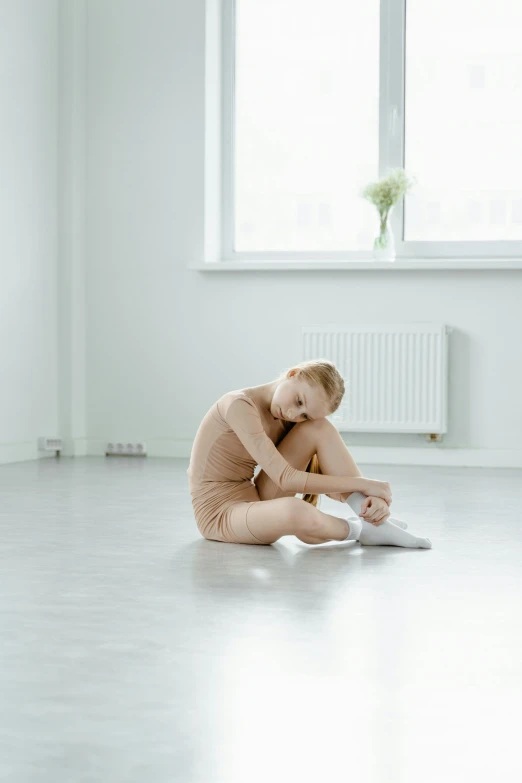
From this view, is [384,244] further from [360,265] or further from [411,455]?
[411,455]

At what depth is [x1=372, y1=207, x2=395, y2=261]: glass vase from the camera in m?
4.76

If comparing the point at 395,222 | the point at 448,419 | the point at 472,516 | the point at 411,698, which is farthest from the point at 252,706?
the point at 395,222

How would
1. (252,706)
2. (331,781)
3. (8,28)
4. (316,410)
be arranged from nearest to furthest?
(331,781) → (252,706) → (316,410) → (8,28)

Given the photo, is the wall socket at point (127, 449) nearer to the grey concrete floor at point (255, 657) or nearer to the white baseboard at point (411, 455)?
the white baseboard at point (411, 455)

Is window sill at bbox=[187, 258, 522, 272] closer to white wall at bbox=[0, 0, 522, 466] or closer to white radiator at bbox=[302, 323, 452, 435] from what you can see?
white wall at bbox=[0, 0, 522, 466]

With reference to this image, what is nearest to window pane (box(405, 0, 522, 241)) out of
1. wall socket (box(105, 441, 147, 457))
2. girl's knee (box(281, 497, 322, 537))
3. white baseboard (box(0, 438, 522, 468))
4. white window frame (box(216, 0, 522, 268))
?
white window frame (box(216, 0, 522, 268))

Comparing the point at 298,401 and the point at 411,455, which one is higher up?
the point at 298,401

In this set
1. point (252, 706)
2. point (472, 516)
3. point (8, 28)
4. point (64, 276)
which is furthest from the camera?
point (64, 276)

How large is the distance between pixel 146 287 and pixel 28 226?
2.16 ft

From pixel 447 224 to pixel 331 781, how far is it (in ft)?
13.4

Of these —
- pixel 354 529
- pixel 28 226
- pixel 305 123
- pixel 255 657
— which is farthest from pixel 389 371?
pixel 255 657

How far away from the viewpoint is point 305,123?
5035 millimetres

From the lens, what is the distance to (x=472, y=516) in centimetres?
304

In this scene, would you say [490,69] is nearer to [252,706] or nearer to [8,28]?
[8,28]
